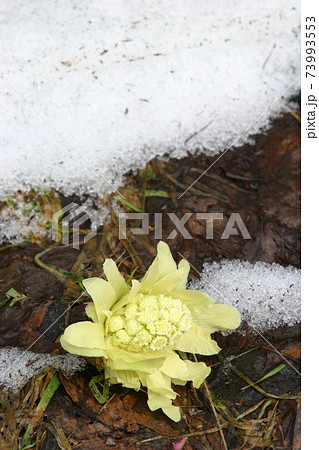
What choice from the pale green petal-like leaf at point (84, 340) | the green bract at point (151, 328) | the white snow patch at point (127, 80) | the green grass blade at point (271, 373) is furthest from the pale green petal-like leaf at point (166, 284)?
the white snow patch at point (127, 80)

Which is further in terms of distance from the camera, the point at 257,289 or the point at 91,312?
the point at 257,289

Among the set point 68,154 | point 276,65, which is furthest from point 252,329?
point 276,65

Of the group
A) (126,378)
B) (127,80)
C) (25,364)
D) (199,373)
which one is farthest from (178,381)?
(127,80)

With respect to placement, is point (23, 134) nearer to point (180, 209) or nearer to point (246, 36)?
point (180, 209)

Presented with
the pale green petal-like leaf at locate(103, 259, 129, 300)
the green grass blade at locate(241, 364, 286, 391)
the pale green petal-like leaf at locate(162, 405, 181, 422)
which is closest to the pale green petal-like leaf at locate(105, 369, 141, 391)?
the pale green petal-like leaf at locate(162, 405, 181, 422)

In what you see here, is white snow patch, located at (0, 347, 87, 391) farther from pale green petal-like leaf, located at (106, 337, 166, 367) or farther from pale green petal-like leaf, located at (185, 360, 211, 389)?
pale green petal-like leaf, located at (185, 360, 211, 389)

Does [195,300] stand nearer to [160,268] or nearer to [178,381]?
[160,268]
